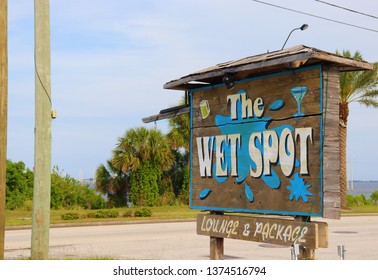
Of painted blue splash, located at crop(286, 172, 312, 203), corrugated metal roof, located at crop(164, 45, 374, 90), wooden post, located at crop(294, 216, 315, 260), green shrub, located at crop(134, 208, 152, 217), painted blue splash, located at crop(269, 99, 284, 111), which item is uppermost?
corrugated metal roof, located at crop(164, 45, 374, 90)

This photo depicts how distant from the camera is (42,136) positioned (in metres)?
10.5

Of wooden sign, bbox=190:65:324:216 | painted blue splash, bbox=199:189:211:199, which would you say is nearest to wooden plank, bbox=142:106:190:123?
wooden sign, bbox=190:65:324:216

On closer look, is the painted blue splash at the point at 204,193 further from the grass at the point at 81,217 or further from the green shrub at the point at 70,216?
the green shrub at the point at 70,216

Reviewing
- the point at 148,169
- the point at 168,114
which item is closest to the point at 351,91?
the point at 148,169

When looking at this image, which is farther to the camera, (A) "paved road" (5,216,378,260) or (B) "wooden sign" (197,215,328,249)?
(A) "paved road" (5,216,378,260)

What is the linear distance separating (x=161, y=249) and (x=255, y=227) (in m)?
7.36

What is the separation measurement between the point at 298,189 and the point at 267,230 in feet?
2.87

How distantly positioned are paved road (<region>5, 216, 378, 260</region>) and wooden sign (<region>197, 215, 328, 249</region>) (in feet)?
15.0

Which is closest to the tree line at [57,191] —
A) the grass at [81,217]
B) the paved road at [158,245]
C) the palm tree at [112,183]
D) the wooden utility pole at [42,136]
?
the palm tree at [112,183]

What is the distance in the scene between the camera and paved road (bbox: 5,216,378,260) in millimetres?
14367

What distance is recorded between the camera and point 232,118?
29.6 feet

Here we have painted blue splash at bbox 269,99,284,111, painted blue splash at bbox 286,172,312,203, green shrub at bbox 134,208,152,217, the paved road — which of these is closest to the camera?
painted blue splash at bbox 286,172,312,203

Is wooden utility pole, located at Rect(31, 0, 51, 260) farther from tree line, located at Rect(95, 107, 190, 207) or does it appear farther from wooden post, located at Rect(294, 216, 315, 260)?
tree line, located at Rect(95, 107, 190, 207)
